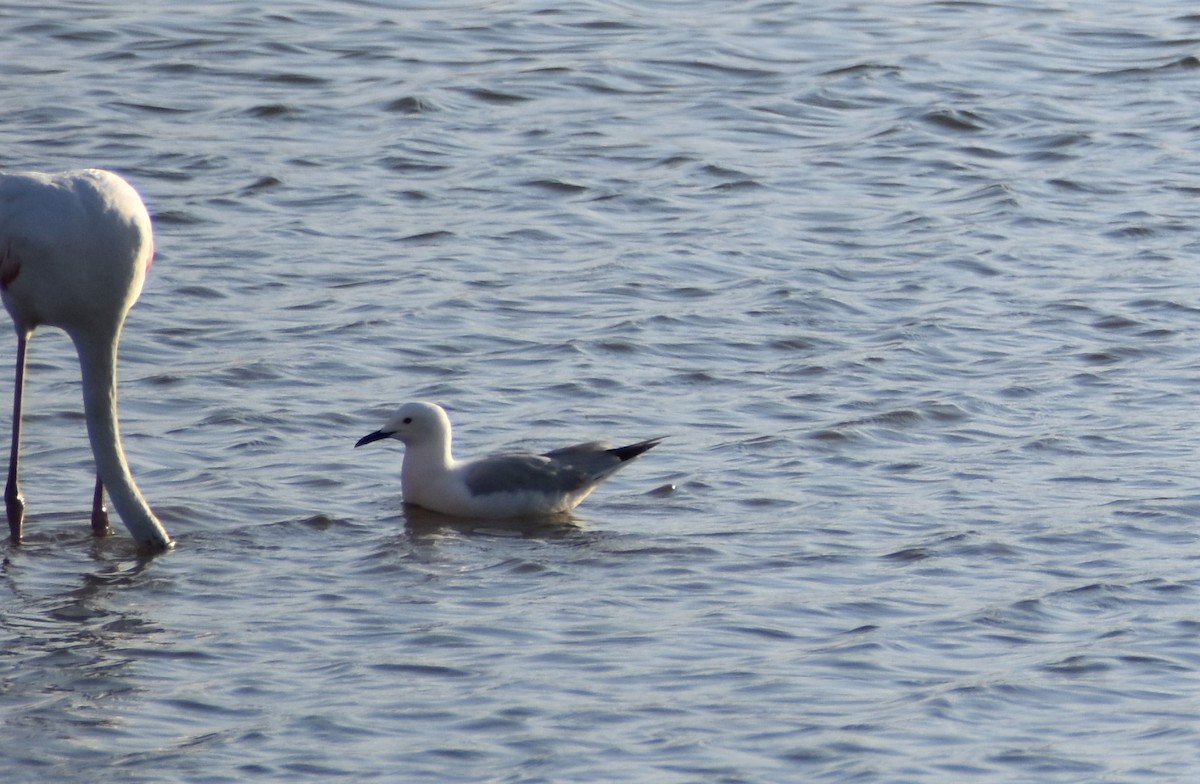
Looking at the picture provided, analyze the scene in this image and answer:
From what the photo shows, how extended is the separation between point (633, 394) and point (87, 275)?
3275 mm

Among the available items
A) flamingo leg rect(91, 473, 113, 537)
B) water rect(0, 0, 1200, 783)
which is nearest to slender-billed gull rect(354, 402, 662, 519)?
water rect(0, 0, 1200, 783)

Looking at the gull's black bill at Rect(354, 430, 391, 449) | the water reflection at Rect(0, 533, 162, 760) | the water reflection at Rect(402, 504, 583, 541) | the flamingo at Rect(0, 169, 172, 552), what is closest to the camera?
the water reflection at Rect(0, 533, 162, 760)

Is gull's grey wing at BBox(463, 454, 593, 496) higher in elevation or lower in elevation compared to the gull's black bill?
lower

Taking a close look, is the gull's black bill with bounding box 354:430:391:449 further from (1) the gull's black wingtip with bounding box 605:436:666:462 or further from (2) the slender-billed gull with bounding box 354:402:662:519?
(1) the gull's black wingtip with bounding box 605:436:666:462

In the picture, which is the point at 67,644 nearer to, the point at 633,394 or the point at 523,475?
the point at 523,475

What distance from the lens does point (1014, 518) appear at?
903 centimetres

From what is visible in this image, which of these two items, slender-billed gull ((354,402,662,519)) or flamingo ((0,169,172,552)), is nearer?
flamingo ((0,169,172,552))

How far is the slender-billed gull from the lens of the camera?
944 cm

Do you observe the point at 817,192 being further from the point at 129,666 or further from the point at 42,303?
the point at 129,666

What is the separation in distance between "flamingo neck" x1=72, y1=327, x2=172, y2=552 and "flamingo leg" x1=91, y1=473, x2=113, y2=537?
0.10m

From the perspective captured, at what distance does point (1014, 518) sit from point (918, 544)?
1.79ft

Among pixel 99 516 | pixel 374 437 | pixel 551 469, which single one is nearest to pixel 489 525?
pixel 551 469

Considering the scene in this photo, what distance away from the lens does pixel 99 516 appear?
29.0ft

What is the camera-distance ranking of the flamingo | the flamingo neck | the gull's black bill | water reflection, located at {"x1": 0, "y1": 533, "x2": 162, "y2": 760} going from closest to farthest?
1. water reflection, located at {"x1": 0, "y1": 533, "x2": 162, "y2": 760}
2. the flamingo
3. the flamingo neck
4. the gull's black bill
